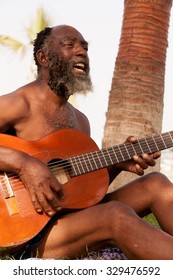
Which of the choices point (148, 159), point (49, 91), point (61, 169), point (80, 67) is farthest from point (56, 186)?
point (80, 67)

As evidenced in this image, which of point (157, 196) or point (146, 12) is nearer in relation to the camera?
point (157, 196)

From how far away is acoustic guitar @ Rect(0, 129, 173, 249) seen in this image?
152 inches

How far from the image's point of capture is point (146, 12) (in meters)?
7.57

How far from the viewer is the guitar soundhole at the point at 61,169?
407 cm

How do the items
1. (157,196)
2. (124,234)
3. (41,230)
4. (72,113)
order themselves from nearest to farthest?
(124,234), (41,230), (157,196), (72,113)

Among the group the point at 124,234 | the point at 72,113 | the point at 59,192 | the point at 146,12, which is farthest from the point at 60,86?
the point at 146,12

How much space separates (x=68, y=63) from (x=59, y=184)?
Result: 981 mm

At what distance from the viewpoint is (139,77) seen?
7387 millimetres

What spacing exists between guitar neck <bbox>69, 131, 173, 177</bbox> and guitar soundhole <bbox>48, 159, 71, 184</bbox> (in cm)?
8

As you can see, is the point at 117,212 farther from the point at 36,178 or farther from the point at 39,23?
the point at 39,23

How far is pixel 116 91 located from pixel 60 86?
10.1ft

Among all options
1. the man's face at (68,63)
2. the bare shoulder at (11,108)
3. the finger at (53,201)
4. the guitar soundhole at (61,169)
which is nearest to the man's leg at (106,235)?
the finger at (53,201)
